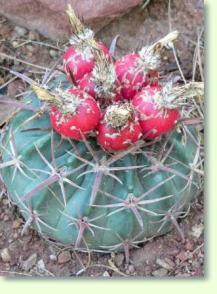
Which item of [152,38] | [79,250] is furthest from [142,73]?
[152,38]

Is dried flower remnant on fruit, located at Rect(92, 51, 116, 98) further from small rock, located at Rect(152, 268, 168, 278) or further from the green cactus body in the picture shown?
small rock, located at Rect(152, 268, 168, 278)

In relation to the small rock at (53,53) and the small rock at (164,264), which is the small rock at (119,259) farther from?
the small rock at (53,53)

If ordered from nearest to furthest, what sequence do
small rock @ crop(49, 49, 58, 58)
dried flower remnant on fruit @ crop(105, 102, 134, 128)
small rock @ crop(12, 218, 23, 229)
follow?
dried flower remnant on fruit @ crop(105, 102, 134, 128), small rock @ crop(12, 218, 23, 229), small rock @ crop(49, 49, 58, 58)

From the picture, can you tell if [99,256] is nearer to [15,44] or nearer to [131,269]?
[131,269]

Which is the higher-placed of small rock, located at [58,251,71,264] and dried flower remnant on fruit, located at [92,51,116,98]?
dried flower remnant on fruit, located at [92,51,116,98]

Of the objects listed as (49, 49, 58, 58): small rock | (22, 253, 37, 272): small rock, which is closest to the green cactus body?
(22, 253, 37, 272): small rock

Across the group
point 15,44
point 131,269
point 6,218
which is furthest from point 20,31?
point 131,269
